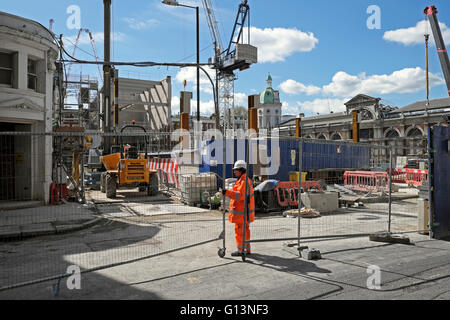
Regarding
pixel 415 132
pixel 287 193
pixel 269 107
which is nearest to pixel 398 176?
pixel 287 193

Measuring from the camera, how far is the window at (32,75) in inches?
504

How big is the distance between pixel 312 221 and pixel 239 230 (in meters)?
4.98

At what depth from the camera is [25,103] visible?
12.1 m

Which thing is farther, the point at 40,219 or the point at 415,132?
the point at 415,132

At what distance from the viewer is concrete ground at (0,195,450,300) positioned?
4.68m

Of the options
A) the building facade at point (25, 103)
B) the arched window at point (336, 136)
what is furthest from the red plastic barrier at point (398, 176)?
the arched window at point (336, 136)

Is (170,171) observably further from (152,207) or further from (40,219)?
(40,219)

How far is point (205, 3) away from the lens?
155ft

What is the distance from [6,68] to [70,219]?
609cm

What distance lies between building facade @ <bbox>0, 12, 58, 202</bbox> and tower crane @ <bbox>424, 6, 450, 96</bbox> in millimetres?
13448

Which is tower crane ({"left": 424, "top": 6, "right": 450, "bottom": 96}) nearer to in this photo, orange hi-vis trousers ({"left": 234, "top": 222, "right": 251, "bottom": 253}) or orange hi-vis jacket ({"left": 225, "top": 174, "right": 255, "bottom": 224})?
orange hi-vis jacket ({"left": 225, "top": 174, "right": 255, "bottom": 224})

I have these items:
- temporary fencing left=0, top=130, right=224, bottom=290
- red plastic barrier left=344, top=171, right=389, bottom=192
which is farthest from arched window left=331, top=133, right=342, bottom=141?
temporary fencing left=0, top=130, right=224, bottom=290

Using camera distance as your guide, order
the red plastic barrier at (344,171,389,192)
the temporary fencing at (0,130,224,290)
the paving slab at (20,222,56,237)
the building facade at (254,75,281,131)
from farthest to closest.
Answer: the building facade at (254,75,281,131) < the red plastic barrier at (344,171,389,192) < the paving slab at (20,222,56,237) < the temporary fencing at (0,130,224,290)

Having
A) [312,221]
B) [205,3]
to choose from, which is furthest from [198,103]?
[205,3]
